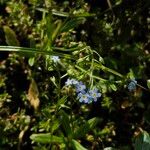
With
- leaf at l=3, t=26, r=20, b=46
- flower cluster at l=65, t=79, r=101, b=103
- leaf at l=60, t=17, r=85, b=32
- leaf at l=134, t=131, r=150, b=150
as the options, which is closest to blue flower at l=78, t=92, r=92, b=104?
flower cluster at l=65, t=79, r=101, b=103

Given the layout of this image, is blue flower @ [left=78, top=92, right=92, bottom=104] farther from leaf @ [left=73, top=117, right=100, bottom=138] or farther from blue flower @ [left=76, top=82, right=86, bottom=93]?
leaf @ [left=73, top=117, right=100, bottom=138]

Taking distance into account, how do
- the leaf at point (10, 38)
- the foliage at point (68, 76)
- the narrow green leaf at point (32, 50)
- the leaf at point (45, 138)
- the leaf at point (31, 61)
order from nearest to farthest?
the narrow green leaf at point (32, 50) → the leaf at point (45, 138) → the foliage at point (68, 76) → the leaf at point (31, 61) → the leaf at point (10, 38)

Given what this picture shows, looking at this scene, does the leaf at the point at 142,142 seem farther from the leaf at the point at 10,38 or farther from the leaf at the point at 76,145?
the leaf at the point at 10,38

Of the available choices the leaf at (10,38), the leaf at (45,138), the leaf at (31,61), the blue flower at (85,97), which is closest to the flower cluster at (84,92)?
the blue flower at (85,97)

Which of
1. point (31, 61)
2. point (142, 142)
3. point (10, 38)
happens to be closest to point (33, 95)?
point (31, 61)

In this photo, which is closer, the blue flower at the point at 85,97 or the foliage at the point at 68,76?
the blue flower at the point at 85,97

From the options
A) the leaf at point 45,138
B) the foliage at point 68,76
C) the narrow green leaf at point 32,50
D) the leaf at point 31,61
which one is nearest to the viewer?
the narrow green leaf at point 32,50

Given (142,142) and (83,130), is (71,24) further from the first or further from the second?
(142,142)
